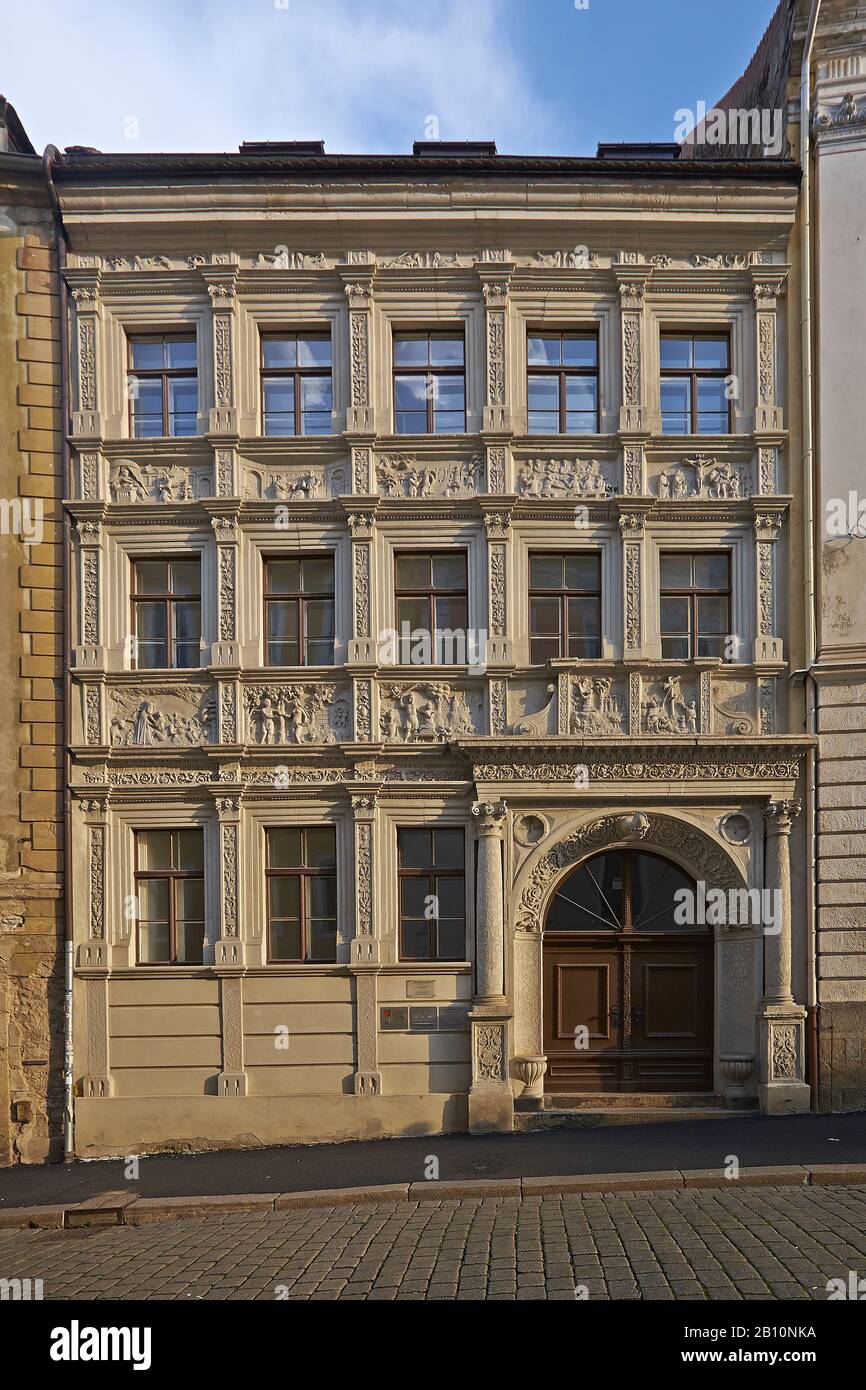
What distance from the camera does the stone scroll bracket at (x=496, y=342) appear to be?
12.6 metres

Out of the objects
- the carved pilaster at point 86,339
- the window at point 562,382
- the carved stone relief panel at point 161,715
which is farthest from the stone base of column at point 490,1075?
the carved pilaster at point 86,339

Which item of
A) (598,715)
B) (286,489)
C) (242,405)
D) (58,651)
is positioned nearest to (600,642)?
(598,715)

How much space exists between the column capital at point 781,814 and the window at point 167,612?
7636 mm

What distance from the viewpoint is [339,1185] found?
9859mm

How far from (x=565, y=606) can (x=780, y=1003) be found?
18.6 feet

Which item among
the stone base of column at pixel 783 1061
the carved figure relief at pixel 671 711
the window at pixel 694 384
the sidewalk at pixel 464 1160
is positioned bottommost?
the sidewalk at pixel 464 1160

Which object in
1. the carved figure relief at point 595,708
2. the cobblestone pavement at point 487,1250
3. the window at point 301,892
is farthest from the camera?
the window at point 301,892

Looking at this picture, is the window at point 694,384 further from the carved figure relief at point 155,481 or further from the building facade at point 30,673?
the building facade at point 30,673

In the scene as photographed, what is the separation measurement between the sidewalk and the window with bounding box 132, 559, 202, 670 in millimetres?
6127

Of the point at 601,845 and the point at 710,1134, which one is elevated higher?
the point at 601,845

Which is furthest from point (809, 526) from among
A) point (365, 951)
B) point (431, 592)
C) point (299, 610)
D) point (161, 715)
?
point (161, 715)

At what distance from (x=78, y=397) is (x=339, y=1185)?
10.1m

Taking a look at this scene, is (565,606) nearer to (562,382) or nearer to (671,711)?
(671,711)

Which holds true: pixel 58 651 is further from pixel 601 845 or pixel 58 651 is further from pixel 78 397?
pixel 601 845
